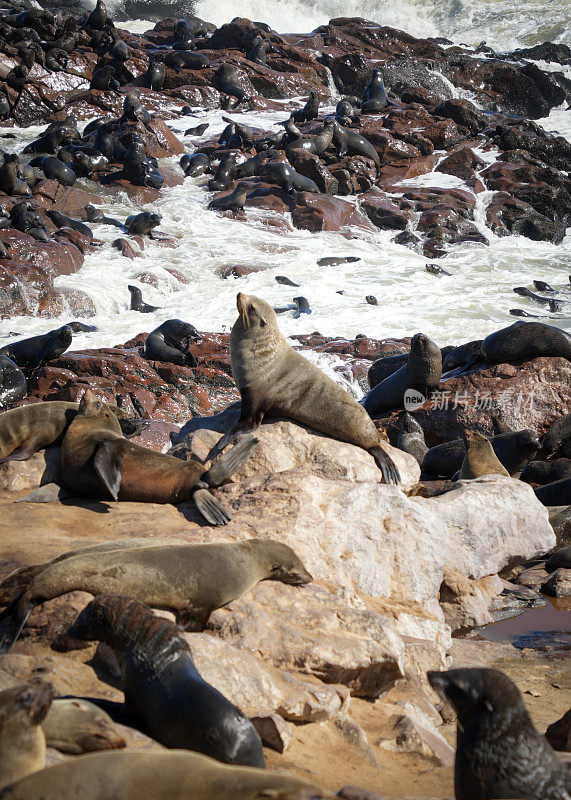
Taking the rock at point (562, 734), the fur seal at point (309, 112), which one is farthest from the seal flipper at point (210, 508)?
the fur seal at point (309, 112)

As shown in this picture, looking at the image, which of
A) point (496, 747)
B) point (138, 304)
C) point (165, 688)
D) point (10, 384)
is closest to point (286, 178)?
point (138, 304)

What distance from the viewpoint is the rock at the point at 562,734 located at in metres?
4.09

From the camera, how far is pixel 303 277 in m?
20.9

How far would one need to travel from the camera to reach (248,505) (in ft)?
18.4

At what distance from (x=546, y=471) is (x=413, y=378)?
7.66ft

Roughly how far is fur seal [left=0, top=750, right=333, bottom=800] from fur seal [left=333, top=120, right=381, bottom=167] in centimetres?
2633

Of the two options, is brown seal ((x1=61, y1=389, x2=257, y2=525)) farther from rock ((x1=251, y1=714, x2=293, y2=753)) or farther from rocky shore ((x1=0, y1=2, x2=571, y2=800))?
rock ((x1=251, y1=714, x2=293, y2=753))

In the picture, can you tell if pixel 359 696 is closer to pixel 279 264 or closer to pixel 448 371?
pixel 448 371

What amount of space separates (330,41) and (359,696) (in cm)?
3831

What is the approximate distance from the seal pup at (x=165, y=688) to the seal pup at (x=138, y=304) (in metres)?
14.3

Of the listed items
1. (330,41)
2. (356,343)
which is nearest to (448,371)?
(356,343)

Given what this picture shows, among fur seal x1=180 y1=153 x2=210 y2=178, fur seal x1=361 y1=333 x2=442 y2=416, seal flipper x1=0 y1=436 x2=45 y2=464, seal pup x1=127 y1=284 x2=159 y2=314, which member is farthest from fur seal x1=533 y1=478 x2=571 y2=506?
fur seal x1=180 y1=153 x2=210 y2=178

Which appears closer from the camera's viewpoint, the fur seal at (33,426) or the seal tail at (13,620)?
the seal tail at (13,620)

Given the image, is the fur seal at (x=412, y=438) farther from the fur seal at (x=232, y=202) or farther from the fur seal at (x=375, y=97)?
the fur seal at (x=375, y=97)
